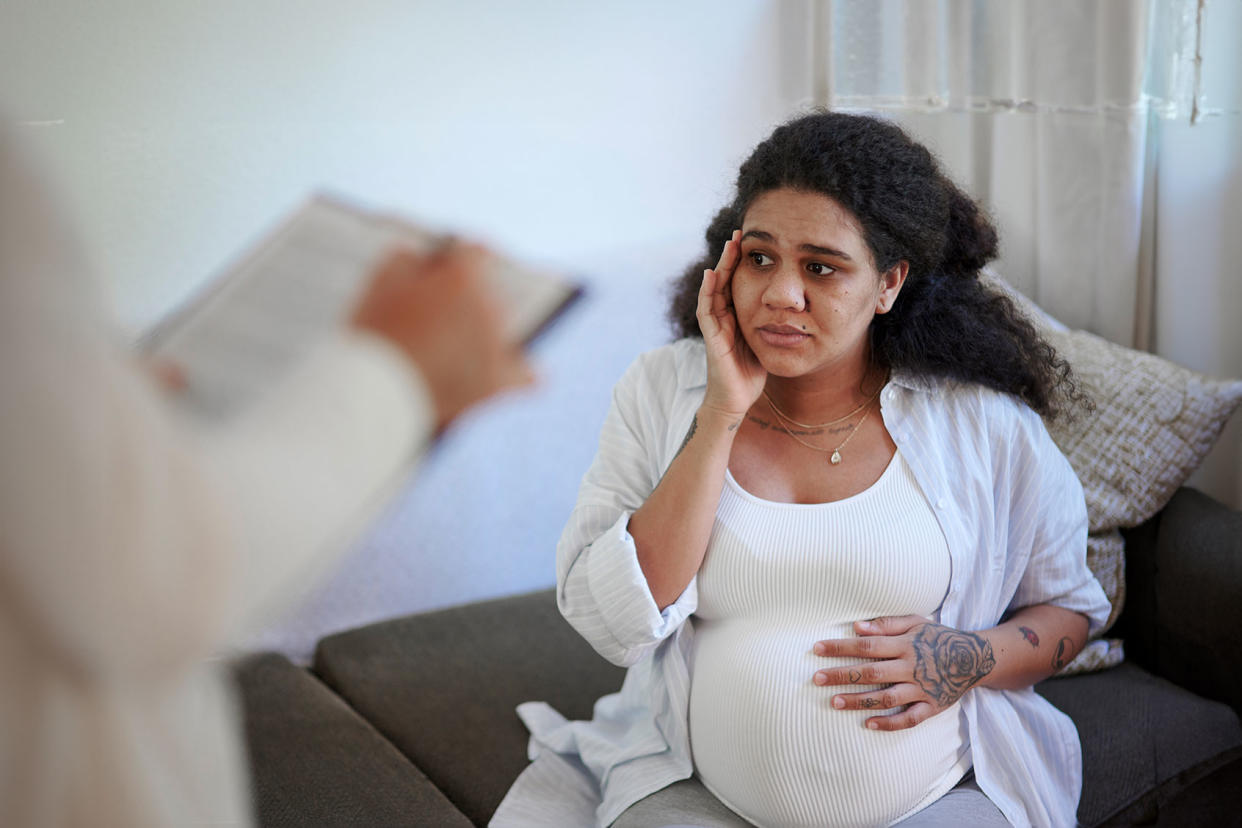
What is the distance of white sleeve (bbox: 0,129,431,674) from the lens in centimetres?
51

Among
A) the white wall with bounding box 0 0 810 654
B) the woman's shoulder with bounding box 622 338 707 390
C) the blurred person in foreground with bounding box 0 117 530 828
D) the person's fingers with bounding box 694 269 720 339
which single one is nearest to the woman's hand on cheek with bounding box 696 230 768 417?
the person's fingers with bounding box 694 269 720 339

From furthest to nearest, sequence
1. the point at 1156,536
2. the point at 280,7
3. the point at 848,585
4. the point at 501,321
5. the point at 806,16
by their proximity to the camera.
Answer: the point at 806,16, the point at 280,7, the point at 1156,536, the point at 848,585, the point at 501,321

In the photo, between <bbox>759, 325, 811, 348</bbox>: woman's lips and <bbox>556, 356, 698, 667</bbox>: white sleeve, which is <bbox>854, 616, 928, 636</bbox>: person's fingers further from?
<bbox>759, 325, 811, 348</bbox>: woman's lips

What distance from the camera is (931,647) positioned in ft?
4.59

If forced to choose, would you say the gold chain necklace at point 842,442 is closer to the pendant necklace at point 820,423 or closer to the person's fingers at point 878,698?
the pendant necklace at point 820,423

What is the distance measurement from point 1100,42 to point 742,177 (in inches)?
39.9

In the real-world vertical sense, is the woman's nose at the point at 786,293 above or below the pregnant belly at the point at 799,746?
above

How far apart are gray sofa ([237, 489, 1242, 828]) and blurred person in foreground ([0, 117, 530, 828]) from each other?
106cm

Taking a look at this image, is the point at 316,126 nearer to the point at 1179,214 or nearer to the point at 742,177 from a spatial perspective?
the point at 742,177

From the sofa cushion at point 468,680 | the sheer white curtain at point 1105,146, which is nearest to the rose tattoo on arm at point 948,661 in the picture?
the sofa cushion at point 468,680

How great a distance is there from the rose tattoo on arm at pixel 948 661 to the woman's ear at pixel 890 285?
0.44 metres

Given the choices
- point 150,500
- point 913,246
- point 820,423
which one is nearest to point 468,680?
point 820,423

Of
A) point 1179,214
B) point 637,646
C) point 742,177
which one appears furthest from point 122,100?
point 1179,214

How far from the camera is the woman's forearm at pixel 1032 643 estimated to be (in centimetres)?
146
